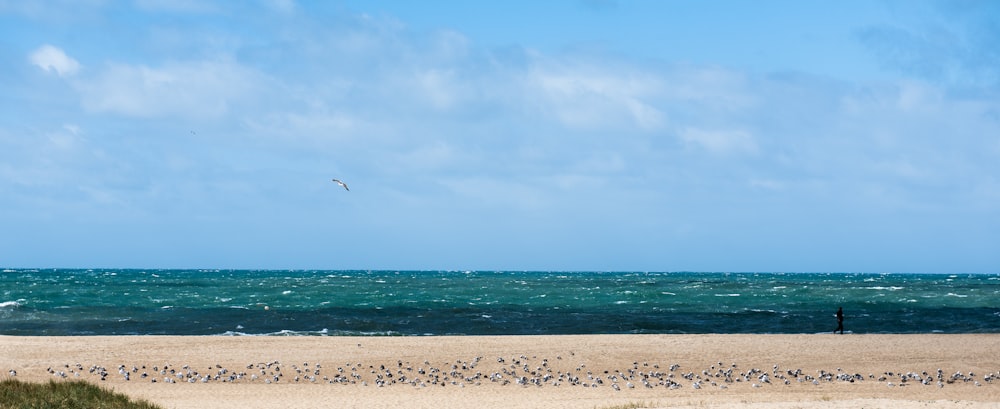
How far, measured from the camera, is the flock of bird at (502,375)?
22.0 m

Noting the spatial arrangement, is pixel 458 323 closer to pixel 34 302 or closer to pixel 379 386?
pixel 379 386

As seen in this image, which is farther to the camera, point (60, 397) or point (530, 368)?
point (530, 368)

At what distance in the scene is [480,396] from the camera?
767 inches

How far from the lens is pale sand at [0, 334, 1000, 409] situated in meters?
18.9

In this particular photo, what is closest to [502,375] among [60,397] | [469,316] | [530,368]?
[530,368]

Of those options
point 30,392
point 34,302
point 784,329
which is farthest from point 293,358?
point 34,302

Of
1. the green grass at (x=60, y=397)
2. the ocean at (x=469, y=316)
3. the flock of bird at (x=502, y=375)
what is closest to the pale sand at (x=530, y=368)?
the flock of bird at (x=502, y=375)

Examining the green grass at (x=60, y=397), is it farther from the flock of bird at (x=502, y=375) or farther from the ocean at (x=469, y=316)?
the ocean at (x=469, y=316)

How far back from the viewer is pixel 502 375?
23.0 meters

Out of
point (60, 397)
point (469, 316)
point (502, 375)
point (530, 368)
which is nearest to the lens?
point (60, 397)

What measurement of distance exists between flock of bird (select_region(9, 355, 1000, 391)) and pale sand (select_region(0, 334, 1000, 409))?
7cm

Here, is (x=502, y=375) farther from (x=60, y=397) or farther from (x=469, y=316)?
(x=469, y=316)

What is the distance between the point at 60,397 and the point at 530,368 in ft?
40.3

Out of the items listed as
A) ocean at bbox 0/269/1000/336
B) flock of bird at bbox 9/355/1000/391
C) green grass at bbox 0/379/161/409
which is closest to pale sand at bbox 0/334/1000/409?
flock of bird at bbox 9/355/1000/391
